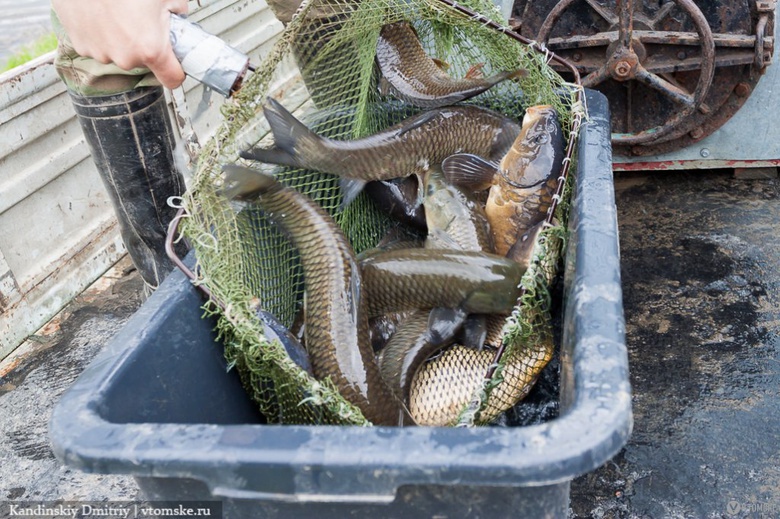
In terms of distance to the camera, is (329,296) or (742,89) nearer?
(329,296)

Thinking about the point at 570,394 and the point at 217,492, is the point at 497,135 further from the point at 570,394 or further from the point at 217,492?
the point at 217,492

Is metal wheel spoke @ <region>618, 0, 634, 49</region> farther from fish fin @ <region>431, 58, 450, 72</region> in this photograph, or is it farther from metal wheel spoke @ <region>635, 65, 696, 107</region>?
fish fin @ <region>431, 58, 450, 72</region>


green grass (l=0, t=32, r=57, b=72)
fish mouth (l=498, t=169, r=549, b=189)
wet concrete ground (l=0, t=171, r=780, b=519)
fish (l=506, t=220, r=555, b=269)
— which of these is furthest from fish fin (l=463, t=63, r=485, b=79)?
green grass (l=0, t=32, r=57, b=72)

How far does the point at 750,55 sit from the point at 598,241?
2.03 m

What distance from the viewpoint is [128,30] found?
63.8 inches

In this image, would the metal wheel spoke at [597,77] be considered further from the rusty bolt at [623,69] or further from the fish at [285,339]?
the fish at [285,339]

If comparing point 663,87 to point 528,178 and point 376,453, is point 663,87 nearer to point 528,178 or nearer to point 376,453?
point 528,178

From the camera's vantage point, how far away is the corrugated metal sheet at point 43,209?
294 centimetres

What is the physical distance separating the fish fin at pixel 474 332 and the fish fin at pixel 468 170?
55 centimetres

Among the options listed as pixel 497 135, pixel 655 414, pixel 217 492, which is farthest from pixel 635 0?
pixel 217 492

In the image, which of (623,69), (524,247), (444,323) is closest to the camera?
(444,323)

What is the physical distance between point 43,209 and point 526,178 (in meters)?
2.25

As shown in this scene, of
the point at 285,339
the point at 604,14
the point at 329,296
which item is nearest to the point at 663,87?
the point at 604,14

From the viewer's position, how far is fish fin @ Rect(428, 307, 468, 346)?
1876 mm
